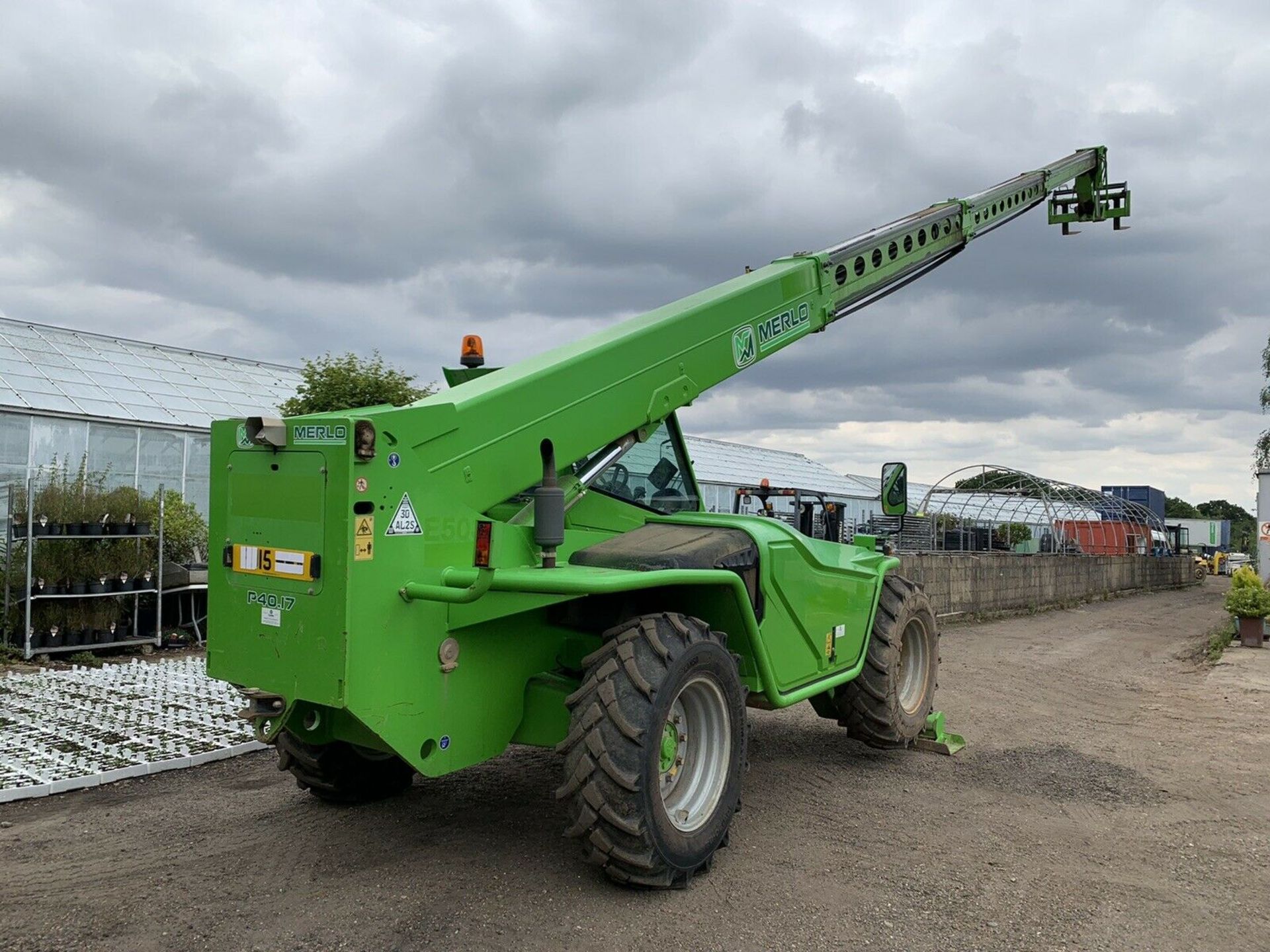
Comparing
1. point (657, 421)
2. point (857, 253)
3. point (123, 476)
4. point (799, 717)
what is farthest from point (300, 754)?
point (123, 476)

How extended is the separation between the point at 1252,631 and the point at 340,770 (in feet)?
44.6

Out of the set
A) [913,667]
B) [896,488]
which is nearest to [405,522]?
[896,488]

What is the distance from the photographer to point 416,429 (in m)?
4.14

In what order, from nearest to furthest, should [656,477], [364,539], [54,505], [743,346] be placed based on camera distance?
[364,539]
[656,477]
[743,346]
[54,505]

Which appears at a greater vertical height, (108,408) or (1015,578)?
(108,408)

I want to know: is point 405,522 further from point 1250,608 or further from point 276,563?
point 1250,608

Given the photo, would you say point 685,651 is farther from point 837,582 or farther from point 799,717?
point 799,717

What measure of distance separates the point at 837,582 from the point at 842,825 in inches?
60.1

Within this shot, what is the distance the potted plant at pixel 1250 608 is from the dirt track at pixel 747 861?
708 cm

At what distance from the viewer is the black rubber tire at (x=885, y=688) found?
6.78m

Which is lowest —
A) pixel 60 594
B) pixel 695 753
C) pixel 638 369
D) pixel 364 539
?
pixel 695 753

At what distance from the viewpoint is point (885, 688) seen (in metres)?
6.77

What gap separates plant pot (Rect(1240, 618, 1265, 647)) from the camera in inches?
541

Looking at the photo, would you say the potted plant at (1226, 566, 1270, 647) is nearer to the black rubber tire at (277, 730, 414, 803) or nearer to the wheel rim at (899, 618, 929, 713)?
the wheel rim at (899, 618, 929, 713)
